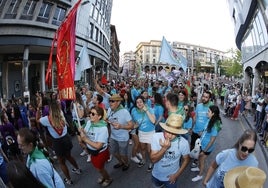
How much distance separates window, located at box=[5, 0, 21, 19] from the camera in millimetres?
19867

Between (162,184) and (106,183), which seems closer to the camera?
(162,184)

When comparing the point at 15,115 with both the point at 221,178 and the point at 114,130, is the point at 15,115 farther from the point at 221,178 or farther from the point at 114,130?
the point at 221,178

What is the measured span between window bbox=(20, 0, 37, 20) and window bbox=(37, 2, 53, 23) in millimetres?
690

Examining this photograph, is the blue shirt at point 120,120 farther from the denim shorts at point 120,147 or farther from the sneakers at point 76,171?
the sneakers at point 76,171

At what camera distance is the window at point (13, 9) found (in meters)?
19.9

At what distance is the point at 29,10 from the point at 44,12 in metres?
1.43

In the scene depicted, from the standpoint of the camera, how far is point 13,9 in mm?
20172

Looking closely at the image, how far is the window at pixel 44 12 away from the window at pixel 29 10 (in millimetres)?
690

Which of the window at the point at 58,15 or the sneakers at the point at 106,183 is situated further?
the window at the point at 58,15

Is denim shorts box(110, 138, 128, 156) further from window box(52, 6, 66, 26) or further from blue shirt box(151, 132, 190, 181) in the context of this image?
window box(52, 6, 66, 26)

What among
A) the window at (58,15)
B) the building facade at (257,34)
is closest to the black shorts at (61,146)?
the building facade at (257,34)

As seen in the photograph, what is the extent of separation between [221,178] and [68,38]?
3.61 m

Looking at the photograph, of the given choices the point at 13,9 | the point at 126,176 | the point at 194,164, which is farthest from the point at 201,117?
the point at 13,9

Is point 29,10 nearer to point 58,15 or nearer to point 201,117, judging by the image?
point 58,15
